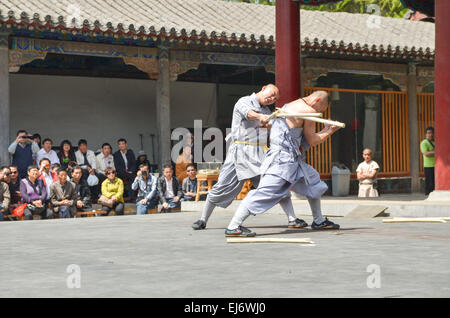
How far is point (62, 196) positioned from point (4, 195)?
964mm

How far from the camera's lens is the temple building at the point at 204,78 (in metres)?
15.2

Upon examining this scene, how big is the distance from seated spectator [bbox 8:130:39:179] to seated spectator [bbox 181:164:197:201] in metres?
2.85

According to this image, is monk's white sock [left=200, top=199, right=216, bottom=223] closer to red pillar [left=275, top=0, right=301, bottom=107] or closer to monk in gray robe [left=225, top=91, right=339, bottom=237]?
monk in gray robe [left=225, top=91, right=339, bottom=237]

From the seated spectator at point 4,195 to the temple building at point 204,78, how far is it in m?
2.69

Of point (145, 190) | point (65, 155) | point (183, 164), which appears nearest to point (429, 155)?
point (183, 164)

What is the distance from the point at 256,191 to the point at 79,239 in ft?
6.08

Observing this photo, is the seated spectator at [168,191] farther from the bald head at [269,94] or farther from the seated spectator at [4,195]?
the bald head at [269,94]

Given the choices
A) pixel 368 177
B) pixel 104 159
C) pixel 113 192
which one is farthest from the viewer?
pixel 368 177

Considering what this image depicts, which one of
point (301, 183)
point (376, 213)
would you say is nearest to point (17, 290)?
point (301, 183)


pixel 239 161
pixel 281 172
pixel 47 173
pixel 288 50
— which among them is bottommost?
pixel 47 173

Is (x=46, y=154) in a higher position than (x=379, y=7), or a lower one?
lower

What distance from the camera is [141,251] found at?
254 inches

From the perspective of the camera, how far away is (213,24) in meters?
16.6

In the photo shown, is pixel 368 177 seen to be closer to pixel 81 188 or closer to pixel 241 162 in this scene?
pixel 81 188
